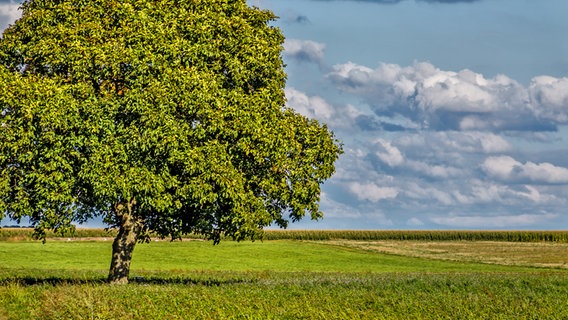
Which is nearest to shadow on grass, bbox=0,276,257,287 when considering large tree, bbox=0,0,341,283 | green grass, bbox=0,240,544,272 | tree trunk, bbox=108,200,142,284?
tree trunk, bbox=108,200,142,284

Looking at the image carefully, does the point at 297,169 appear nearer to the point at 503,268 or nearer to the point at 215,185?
the point at 215,185

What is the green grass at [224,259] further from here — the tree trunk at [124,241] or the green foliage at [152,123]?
the green foliage at [152,123]

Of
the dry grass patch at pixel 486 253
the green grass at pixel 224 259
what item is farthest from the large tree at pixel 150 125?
the dry grass patch at pixel 486 253

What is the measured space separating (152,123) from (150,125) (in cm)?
16

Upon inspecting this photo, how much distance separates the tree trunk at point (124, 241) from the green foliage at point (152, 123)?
0.72 feet

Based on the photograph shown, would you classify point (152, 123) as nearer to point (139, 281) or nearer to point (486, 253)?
point (139, 281)

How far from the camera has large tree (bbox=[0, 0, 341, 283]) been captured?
3381 cm

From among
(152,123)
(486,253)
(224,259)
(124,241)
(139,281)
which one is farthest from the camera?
(486,253)

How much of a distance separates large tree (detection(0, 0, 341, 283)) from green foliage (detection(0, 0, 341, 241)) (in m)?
0.07

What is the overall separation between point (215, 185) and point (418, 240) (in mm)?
111980

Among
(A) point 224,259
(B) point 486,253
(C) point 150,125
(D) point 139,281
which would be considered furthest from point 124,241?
(B) point 486,253

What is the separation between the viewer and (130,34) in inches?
1401

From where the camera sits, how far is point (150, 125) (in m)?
33.6

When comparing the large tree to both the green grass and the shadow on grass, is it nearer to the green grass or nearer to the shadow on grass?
the shadow on grass
